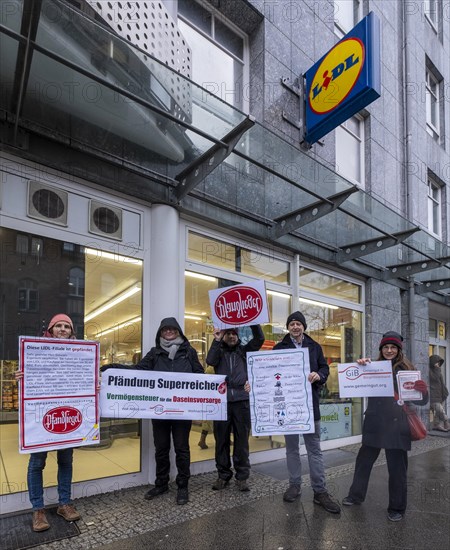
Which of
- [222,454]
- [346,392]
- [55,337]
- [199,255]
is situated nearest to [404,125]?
[199,255]

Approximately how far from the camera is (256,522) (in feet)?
13.6

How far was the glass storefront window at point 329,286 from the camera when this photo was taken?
7.71 meters

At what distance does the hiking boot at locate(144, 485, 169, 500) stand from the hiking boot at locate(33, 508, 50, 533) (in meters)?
1.07

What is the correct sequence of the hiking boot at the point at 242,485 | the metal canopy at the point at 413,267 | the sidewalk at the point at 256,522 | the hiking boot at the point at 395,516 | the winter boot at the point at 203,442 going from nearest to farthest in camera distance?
1. the sidewalk at the point at 256,522
2. the hiking boot at the point at 395,516
3. the hiking boot at the point at 242,485
4. the winter boot at the point at 203,442
5. the metal canopy at the point at 413,267

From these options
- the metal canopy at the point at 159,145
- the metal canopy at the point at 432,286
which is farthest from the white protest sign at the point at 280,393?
the metal canopy at the point at 432,286

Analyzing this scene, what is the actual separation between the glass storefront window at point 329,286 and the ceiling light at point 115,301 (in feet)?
10.3

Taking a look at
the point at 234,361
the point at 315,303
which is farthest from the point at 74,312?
the point at 315,303

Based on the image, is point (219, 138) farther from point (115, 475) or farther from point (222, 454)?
point (115, 475)

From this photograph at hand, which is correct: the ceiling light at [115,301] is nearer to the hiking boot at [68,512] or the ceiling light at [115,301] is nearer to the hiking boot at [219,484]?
the hiking boot at [68,512]

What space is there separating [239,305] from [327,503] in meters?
2.14

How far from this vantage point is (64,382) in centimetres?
397

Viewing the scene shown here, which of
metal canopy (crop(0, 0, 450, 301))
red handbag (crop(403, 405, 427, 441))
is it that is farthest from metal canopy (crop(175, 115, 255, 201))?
red handbag (crop(403, 405, 427, 441))

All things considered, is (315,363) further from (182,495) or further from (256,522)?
(182,495)

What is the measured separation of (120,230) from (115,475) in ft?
8.94
